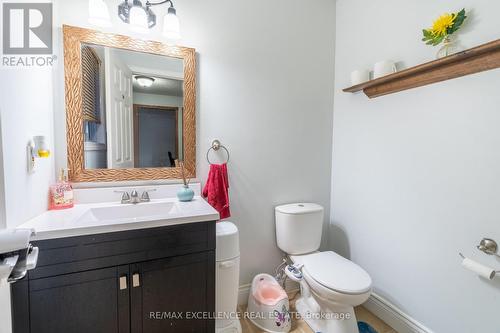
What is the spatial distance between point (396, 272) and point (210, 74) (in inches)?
72.3

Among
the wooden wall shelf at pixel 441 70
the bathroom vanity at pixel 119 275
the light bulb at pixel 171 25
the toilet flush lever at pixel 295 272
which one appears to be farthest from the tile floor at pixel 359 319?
the light bulb at pixel 171 25

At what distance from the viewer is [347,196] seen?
189 cm

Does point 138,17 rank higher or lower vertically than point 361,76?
higher

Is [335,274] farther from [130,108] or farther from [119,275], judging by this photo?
[130,108]

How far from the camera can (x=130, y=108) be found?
145 centimetres

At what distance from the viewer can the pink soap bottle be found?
1.25 meters

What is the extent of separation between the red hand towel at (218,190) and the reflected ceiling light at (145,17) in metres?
0.87

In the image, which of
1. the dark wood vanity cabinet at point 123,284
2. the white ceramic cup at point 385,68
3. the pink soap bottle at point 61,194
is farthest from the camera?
the white ceramic cup at point 385,68

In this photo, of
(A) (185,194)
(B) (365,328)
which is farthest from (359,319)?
(A) (185,194)

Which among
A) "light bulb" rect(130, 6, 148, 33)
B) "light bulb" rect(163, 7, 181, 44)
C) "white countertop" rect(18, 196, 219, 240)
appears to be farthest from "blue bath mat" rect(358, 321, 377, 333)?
"light bulb" rect(130, 6, 148, 33)

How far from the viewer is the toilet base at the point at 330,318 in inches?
53.4

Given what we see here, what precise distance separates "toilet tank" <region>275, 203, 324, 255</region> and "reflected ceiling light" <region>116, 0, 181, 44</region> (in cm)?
139

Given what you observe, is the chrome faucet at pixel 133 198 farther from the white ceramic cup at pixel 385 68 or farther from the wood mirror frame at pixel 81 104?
the white ceramic cup at pixel 385 68

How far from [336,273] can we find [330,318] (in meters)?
0.28
